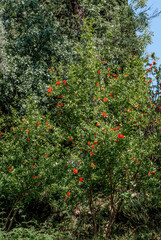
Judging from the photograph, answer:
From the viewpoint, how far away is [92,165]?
13.5 feet

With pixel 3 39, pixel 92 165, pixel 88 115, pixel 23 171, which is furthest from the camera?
pixel 3 39

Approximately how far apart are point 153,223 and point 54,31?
26.0 ft

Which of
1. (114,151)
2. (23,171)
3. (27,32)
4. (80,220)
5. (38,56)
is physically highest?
(27,32)

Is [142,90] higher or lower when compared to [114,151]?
higher

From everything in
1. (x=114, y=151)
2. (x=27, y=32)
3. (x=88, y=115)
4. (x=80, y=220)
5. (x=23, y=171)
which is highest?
(x=27, y=32)

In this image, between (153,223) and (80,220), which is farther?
(80,220)

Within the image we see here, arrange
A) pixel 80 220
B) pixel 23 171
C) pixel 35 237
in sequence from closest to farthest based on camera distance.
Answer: pixel 35 237
pixel 23 171
pixel 80 220

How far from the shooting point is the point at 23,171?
205 inches

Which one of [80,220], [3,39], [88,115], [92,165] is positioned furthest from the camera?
[3,39]

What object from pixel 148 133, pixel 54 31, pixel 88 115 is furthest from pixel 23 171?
pixel 54 31

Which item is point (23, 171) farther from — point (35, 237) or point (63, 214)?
point (63, 214)

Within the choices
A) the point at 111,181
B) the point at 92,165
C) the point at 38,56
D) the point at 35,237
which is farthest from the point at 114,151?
the point at 38,56

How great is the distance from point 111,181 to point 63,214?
8.15 ft

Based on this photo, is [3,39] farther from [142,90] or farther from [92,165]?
[92,165]
